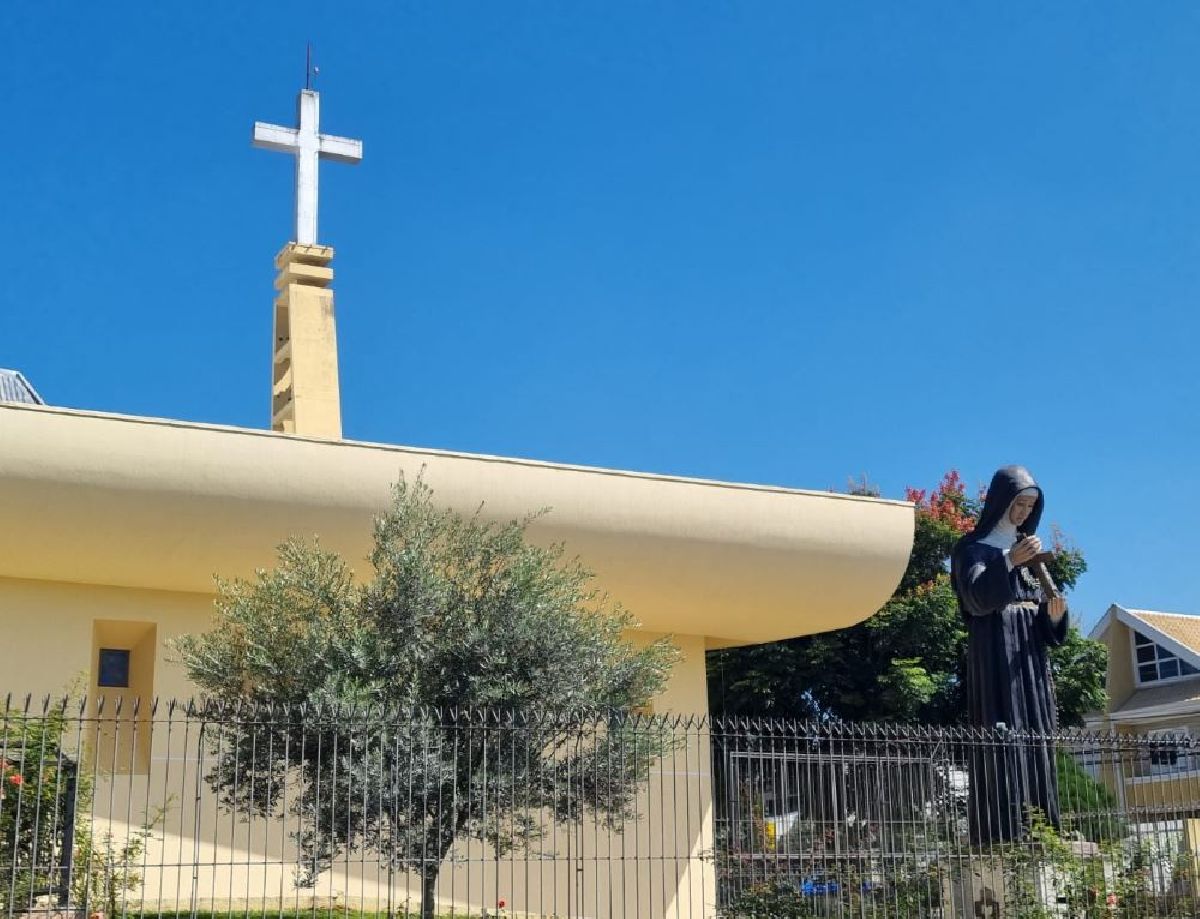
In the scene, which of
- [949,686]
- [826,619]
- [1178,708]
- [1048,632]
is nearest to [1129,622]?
[1178,708]

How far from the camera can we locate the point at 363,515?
17688mm

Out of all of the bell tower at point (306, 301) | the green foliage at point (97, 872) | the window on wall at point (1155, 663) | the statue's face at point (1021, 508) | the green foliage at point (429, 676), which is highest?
the bell tower at point (306, 301)

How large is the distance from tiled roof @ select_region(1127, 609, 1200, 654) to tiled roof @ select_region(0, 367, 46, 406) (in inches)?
1083

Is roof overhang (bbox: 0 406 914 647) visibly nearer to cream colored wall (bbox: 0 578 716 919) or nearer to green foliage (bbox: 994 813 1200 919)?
cream colored wall (bbox: 0 578 716 919)

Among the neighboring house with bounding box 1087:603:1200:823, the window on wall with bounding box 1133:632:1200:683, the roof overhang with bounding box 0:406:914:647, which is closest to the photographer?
the roof overhang with bounding box 0:406:914:647

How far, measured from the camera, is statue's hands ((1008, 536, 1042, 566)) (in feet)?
49.5

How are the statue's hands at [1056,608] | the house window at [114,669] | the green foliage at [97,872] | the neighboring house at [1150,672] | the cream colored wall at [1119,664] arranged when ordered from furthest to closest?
→ the cream colored wall at [1119,664]
the neighboring house at [1150,672]
the house window at [114,669]
the statue's hands at [1056,608]
the green foliage at [97,872]

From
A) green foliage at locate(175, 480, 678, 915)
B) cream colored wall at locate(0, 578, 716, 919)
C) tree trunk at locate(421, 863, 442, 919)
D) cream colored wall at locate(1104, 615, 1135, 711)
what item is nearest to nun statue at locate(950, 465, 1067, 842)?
green foliage at locate(175, 480, 678, 915)

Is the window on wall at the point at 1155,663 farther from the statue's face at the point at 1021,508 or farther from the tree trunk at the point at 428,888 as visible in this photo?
the tree trunk at the point at 428,888

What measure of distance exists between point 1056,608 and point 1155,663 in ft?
83.9

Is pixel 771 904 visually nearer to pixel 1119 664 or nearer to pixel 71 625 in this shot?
pixel 71 625

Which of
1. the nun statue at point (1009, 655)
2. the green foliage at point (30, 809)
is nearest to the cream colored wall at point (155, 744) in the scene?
the nun statue at point (1009, 655)

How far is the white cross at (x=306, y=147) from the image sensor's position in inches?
864

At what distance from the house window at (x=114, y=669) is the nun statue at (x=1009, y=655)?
10470 mm
